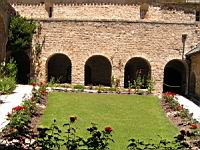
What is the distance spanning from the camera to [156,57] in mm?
28859

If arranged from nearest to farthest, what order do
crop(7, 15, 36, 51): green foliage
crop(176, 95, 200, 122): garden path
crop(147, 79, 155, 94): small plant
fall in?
crop(176, 95, 200, 122): garden path, crop(147, 79, 155, 94): small plant, crop(7, 15, 36, 51): green foliage

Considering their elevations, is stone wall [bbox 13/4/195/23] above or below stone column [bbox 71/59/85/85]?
above

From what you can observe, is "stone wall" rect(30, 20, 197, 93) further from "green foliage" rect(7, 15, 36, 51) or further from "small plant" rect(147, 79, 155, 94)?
"small plant" rect(147, 79, 155, 94)

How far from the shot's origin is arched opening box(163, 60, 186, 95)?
31.1m

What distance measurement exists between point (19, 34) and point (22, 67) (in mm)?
4676

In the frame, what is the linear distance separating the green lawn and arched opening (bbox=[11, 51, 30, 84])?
8186 mm

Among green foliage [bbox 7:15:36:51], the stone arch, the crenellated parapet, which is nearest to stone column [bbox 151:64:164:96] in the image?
the stone arch

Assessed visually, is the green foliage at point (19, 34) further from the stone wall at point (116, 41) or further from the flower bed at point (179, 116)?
the flower bed at point (179, 116)

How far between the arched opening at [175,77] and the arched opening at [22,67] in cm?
1028

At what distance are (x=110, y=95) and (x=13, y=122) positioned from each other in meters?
12.3

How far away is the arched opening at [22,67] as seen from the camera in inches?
1254

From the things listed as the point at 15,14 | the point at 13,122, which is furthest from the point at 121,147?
the point at 15,14

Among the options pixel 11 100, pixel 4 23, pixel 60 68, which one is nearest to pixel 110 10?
pixel 60 68

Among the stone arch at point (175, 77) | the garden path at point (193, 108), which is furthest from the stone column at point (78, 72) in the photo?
the garden path at point (193, 108)
